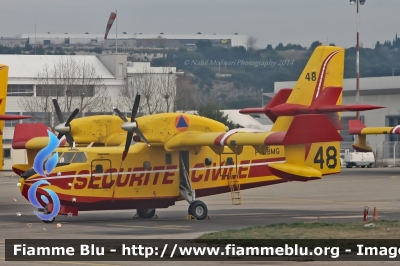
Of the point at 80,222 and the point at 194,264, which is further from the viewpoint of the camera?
the point at 80,222

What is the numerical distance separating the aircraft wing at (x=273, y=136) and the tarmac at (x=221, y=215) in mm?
2667

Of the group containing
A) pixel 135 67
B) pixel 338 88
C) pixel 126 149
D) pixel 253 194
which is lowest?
pixel 253 194

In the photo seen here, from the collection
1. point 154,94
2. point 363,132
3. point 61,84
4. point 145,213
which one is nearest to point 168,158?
point 145,213

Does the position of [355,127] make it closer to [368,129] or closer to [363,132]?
[368,129]

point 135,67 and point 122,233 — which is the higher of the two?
point 135,67

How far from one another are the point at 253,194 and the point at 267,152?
14.4 m

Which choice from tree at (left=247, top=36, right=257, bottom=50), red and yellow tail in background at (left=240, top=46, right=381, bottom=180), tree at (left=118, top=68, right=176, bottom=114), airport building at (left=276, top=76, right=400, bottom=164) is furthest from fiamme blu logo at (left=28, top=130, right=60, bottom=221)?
tree at (left=247, top=36, right=257, bottom=50)

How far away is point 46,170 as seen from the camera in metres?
26.8

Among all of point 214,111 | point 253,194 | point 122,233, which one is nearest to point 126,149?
point 122,233

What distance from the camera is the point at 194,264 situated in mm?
16766

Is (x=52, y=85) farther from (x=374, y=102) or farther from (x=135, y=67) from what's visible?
(x=374, y=102)

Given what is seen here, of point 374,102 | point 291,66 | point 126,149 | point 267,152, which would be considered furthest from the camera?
point 291,66

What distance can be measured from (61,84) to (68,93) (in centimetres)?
422

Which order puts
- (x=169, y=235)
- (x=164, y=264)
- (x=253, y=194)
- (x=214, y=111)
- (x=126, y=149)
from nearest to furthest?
(x=164, y=264) → (x=169, y=235) → (x=126, y=149) → (x=253, y=194) → (x=214, y=111)
